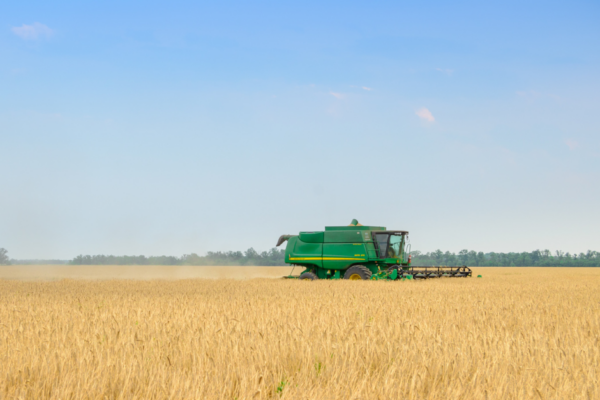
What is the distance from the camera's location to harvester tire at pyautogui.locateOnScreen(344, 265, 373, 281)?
22094 mm

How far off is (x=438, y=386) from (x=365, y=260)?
18.2 m

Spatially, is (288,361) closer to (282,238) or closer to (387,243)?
(387,243)

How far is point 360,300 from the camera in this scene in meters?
12.1

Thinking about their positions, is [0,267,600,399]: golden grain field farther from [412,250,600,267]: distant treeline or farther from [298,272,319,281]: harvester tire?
[412,250,600,267]: distant treeline

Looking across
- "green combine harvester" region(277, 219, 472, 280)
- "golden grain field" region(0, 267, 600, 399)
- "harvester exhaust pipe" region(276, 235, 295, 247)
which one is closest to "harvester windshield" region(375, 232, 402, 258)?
"green combine harvester" region(277, 219, 472, 280)

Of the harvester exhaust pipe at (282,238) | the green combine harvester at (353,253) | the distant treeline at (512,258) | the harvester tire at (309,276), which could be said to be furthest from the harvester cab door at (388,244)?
the distant treeline at (512,258)

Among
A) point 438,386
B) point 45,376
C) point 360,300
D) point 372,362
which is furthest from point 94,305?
point 438,386

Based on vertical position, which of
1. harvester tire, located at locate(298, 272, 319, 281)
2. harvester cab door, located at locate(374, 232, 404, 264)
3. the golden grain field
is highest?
harvester cab door, located at locate(374, 232, 404, 264)

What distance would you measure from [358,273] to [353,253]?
977 mm

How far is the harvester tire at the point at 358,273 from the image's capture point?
22094 mm

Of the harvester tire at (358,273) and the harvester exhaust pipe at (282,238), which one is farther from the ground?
the harvester exhaust pipe at (282,238)

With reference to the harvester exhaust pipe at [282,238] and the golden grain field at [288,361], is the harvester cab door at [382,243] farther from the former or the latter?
the golden grain field at [288,361]

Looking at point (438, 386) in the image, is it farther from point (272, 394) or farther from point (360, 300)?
point (360, 300)

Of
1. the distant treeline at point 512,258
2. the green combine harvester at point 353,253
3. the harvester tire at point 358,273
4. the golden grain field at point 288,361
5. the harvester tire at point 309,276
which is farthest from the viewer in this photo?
the distant treeline at point 512,258
